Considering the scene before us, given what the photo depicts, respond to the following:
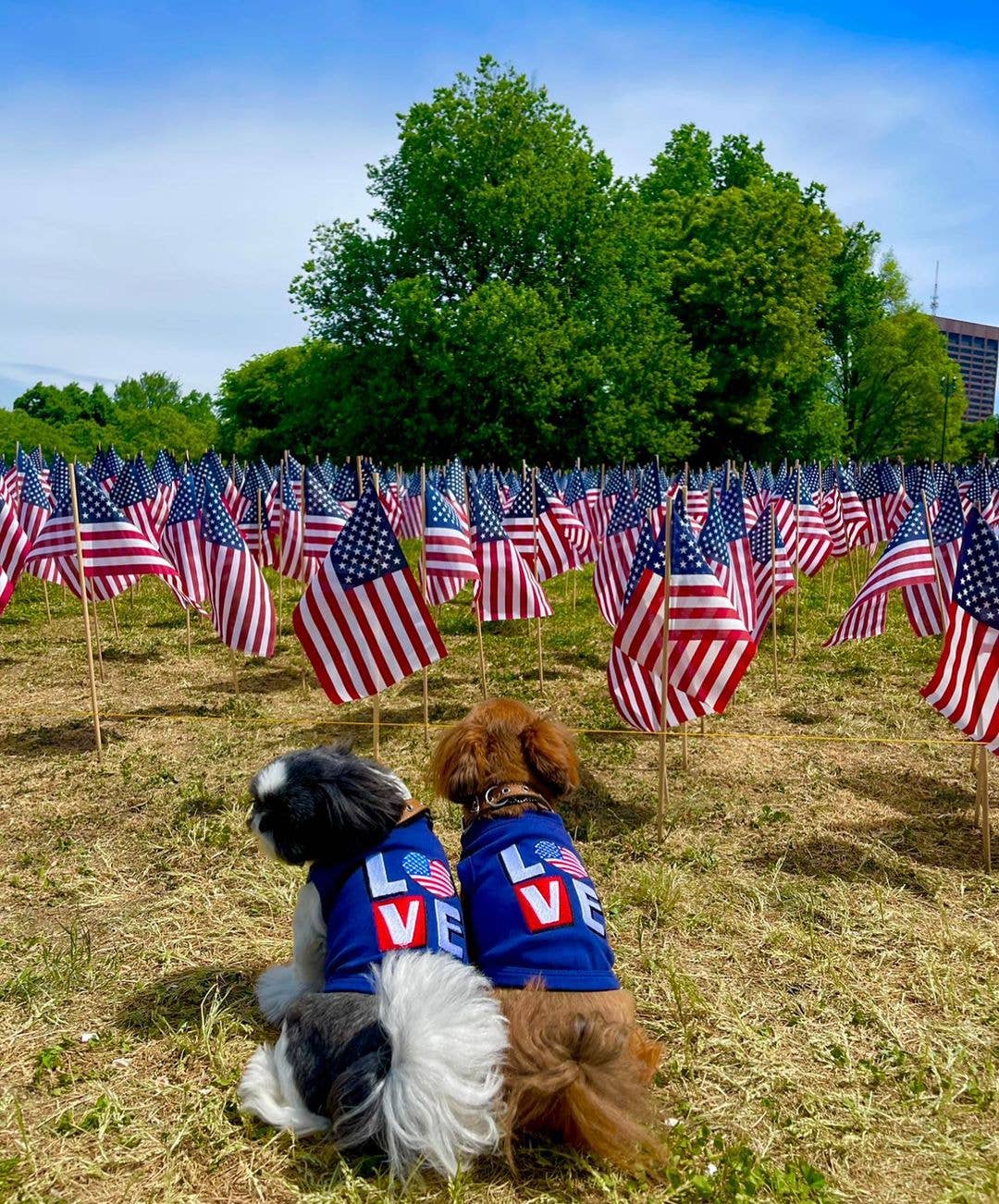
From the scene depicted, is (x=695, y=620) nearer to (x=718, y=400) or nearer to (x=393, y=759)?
(x=393, y=759)

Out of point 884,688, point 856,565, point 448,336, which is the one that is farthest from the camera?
point 448,336

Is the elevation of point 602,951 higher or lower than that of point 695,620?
lower

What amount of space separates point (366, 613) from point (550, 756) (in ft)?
7.97

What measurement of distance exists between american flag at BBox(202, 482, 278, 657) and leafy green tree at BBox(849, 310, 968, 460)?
49220mm

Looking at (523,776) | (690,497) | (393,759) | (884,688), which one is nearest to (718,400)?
(690,497)

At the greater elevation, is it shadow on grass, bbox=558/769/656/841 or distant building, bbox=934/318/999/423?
distant building, bbox=934/318/999/423

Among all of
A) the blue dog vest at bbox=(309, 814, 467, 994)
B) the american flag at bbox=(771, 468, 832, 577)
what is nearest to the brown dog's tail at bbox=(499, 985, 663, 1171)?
the blue dog vest at bbox=(309, 814, 467, 994)

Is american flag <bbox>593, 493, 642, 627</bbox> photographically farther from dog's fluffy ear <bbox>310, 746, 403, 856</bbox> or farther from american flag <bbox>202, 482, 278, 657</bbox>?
dog's fluffy ear <bbox>310, 746, 403, 856</bbox>

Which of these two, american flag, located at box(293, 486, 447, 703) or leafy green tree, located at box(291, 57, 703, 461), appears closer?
american flag, located at box(293, 486, 447, 703)

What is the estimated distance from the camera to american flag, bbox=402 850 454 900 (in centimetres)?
352

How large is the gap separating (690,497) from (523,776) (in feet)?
35.3

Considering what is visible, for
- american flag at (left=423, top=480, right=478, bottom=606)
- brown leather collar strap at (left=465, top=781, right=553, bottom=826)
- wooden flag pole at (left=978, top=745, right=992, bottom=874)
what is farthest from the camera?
american flag at (left=423, top=480, right=478, bottom=606)

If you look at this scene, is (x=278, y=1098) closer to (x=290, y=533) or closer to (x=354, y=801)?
(x=354, y=801)

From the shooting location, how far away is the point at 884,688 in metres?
10.1
